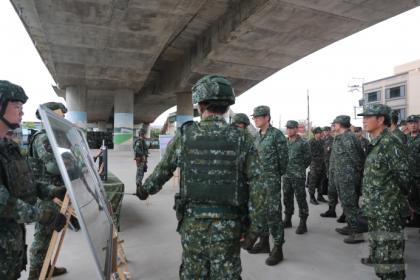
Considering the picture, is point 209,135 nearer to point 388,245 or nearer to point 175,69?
point 388,245

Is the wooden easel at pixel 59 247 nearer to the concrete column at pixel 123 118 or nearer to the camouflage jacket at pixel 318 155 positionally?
the camouflage jacket at pixel 318 155

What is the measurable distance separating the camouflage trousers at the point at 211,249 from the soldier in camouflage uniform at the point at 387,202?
5.48ft

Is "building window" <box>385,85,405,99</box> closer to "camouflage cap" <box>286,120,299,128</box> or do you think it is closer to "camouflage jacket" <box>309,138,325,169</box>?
"camouflage jacket" <box>309,138,325,169</box>

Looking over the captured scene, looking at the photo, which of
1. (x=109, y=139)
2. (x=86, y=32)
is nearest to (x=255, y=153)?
(x=86, y=32)

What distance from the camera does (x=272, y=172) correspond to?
4.24 metres

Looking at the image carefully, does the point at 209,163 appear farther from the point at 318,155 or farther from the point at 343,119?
the point at 318,155

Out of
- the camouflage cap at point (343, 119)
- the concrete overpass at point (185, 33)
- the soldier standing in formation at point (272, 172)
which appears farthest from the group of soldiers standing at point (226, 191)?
the concrete overpass at point (185, 33)

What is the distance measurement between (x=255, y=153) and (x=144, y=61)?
17222 mm

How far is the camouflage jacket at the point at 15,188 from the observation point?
191 centimetres

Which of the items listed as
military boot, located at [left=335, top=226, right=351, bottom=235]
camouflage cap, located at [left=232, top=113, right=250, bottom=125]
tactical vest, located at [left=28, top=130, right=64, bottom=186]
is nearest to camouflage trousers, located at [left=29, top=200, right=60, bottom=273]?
tactical vest, located at [left=28, top=130, right=64, bottom=186]

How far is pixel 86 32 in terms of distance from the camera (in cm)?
1430

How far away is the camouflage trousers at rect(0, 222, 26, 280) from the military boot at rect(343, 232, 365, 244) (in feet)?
14.2

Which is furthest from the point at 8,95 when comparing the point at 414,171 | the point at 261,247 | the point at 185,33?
the point at 185,33

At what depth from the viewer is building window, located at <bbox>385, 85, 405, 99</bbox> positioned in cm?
4215
